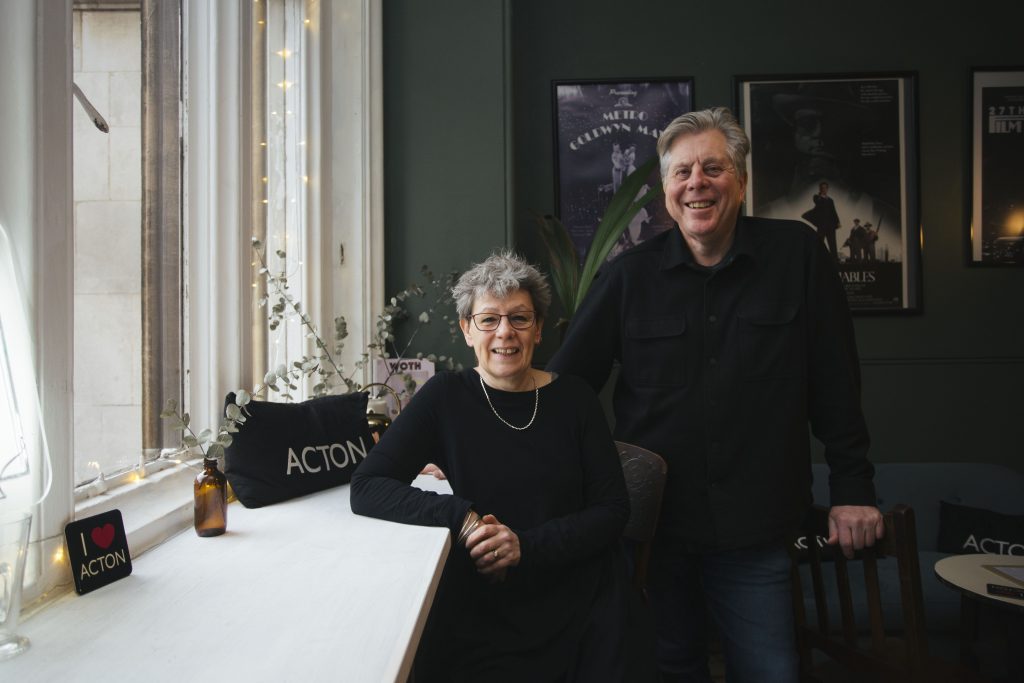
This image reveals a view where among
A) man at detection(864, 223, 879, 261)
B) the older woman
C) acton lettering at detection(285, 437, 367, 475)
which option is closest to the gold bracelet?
the older woman

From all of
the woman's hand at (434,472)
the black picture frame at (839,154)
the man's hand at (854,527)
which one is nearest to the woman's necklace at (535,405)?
the woman's hand at (434,472)

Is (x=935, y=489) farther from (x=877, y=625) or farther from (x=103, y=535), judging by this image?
(x=103, y=535)

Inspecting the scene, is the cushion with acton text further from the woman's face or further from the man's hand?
the man's hand

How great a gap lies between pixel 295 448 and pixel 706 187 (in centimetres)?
114

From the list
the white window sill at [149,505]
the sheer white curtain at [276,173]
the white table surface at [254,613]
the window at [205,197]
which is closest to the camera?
the white table surface at [254,613]

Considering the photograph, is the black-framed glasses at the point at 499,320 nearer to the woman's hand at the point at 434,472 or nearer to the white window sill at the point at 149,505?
the woman's hand at the point at 434,472

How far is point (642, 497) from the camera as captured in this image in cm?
162

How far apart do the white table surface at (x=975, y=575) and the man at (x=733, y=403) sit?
871 mm

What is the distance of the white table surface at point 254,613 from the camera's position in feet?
2.75

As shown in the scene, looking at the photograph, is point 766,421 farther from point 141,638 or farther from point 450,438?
point 141,638

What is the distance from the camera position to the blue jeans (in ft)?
5.16

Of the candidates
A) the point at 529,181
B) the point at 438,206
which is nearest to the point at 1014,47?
the point at 529,181

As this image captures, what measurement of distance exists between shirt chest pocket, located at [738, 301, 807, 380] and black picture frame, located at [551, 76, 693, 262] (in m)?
1.89

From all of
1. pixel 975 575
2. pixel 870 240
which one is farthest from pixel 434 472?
pixel 870 240
